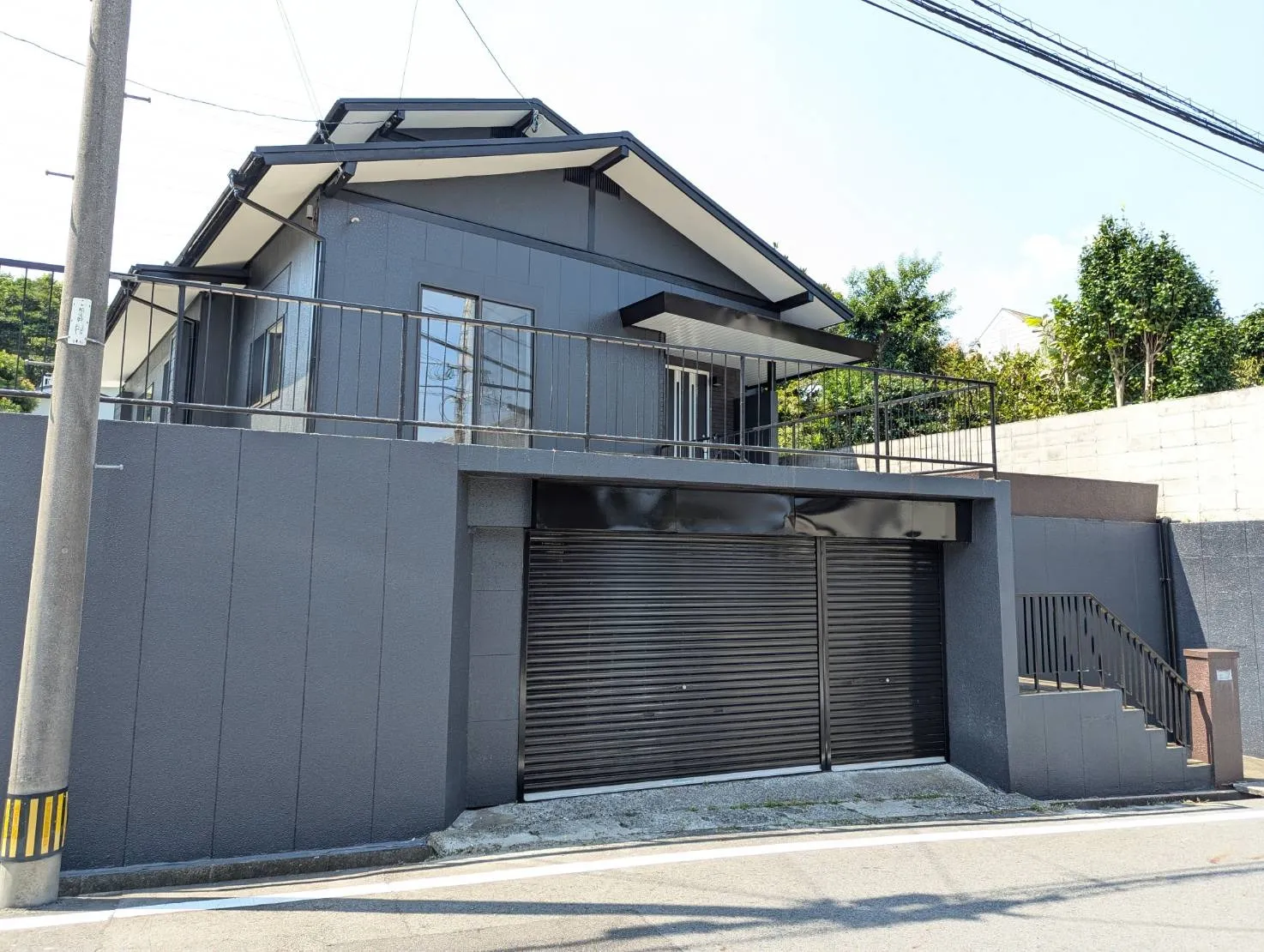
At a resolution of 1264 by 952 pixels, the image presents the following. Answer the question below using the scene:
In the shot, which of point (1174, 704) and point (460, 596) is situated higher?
point (460, 596)

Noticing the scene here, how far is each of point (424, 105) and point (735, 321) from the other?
445cm

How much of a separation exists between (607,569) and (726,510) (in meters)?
1.27

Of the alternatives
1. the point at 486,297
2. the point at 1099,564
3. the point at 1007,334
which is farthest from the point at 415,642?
the point at 1007,334

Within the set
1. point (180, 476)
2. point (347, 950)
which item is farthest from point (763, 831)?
point (180, 476)

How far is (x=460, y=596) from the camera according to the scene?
22.7 ft

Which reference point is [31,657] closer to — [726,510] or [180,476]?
[180,476]

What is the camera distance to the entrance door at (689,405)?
1151 cm

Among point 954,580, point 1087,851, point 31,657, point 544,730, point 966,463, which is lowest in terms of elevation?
point 1087,851

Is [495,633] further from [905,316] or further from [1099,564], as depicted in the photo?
[905,316]

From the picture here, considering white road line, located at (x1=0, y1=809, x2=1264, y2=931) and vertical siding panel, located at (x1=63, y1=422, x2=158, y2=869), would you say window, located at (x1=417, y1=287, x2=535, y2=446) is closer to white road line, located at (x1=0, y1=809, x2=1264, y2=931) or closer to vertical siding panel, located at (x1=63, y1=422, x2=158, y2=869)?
vertical siding panel, located at (x1=63, y1=422, x2=158, y2=869)

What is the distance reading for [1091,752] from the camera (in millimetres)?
8867

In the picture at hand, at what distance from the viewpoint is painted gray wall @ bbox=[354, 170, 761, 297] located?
9.41 m

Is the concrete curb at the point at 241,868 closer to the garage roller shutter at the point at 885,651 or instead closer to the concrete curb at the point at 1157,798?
the garage roller shutter at the point at 885,651

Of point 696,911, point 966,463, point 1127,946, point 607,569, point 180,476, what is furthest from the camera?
point 966,463
